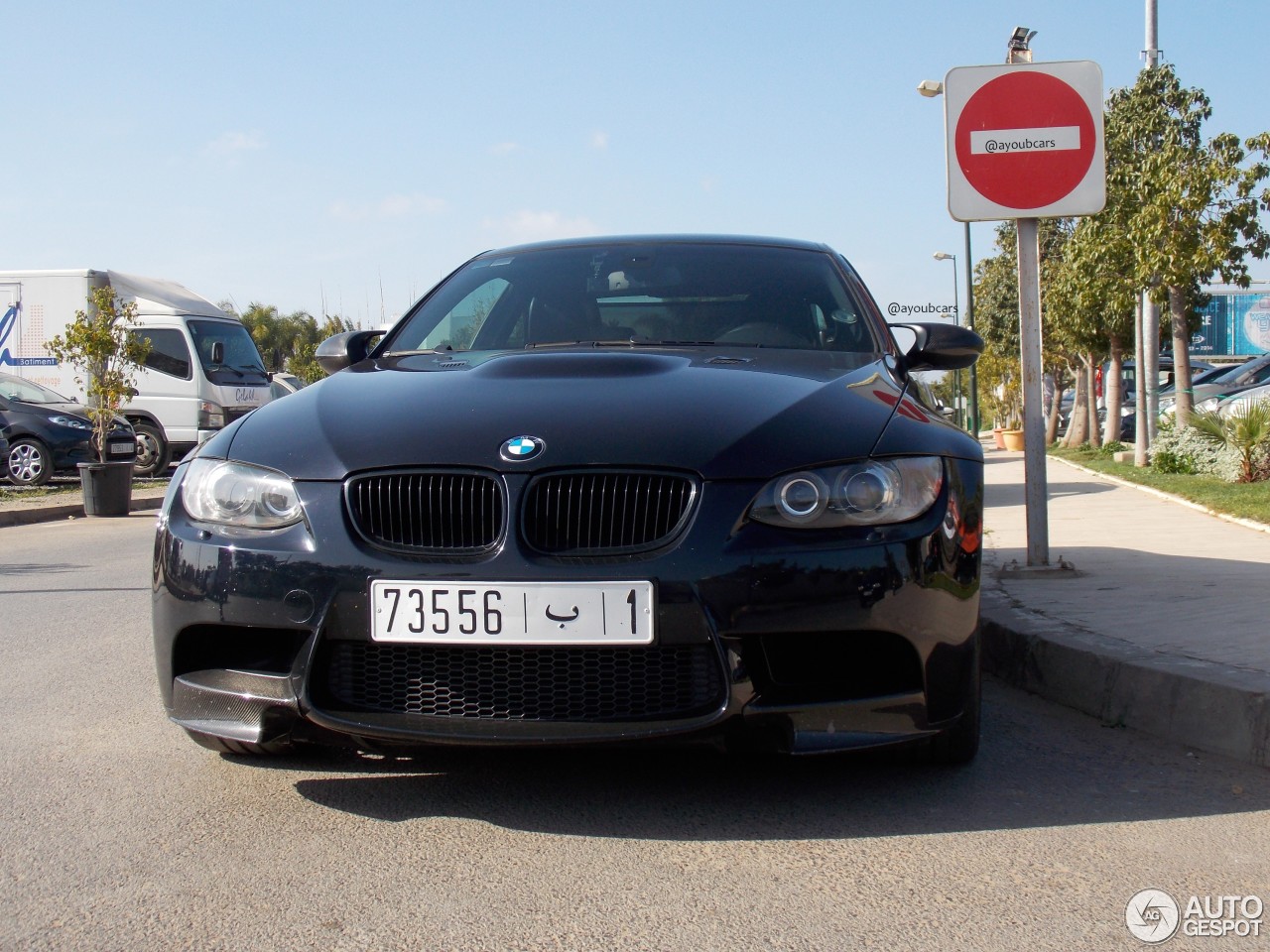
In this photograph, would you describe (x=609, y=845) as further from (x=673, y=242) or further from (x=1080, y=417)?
(x=1080, y=417)

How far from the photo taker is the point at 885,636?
306cm

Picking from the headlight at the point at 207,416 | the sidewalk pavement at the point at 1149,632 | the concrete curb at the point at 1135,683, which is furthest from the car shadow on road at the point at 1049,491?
the headlight at the point at 207,416

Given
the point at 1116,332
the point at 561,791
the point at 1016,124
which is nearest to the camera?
the point at 561,791

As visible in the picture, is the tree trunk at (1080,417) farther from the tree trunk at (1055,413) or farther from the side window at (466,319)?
the side window at (466,319)

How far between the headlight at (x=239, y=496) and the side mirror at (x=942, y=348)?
6.62ft

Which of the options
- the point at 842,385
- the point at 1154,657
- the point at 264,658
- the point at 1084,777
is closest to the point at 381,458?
the point at 264,658

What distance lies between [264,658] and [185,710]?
0.26 m

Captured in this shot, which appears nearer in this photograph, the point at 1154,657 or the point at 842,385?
the point at 842,385

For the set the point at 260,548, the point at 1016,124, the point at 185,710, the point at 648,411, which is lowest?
the point at 185,710

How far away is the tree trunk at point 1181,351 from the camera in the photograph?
58.0ft

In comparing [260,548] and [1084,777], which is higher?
[260,548]

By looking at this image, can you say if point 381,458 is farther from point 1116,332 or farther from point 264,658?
point 1116,332

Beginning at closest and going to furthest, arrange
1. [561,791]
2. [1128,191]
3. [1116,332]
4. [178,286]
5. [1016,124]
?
[561,791] < [1016,124] < [1128,191] < [178,286] < [1116,332]

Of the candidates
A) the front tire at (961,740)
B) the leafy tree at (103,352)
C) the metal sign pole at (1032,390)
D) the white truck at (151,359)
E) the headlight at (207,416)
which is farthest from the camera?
the headlight at (207,416)
